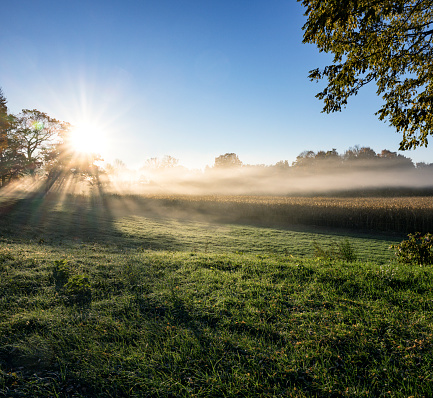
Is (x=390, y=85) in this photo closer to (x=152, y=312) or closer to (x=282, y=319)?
(x=282, y=319)

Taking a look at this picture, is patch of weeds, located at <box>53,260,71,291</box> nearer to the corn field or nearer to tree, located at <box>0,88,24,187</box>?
the corn field

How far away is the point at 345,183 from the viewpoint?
73.6 metres

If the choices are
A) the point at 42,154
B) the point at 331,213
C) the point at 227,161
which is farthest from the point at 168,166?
the point at 331,213

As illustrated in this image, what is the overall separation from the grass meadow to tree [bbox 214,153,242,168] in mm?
99604

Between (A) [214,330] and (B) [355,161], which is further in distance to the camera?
(B) [355,161]

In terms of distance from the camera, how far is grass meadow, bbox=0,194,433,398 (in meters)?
2.87

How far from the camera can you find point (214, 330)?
3.89 meters

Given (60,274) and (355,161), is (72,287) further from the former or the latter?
(355,161)

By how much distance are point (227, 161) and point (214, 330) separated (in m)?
104

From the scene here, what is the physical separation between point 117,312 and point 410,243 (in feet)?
28.3

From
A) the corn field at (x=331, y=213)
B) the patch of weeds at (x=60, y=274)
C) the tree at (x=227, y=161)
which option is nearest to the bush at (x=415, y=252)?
the patch of weeds at (x=60, y=274)

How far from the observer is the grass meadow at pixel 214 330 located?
287 centimetres

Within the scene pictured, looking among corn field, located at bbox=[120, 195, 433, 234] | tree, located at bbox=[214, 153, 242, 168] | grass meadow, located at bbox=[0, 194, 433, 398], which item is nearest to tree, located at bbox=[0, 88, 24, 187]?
corn field, located at bbox=[120, 195, 433, 234]

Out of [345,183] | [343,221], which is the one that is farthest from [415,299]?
[345,183]
